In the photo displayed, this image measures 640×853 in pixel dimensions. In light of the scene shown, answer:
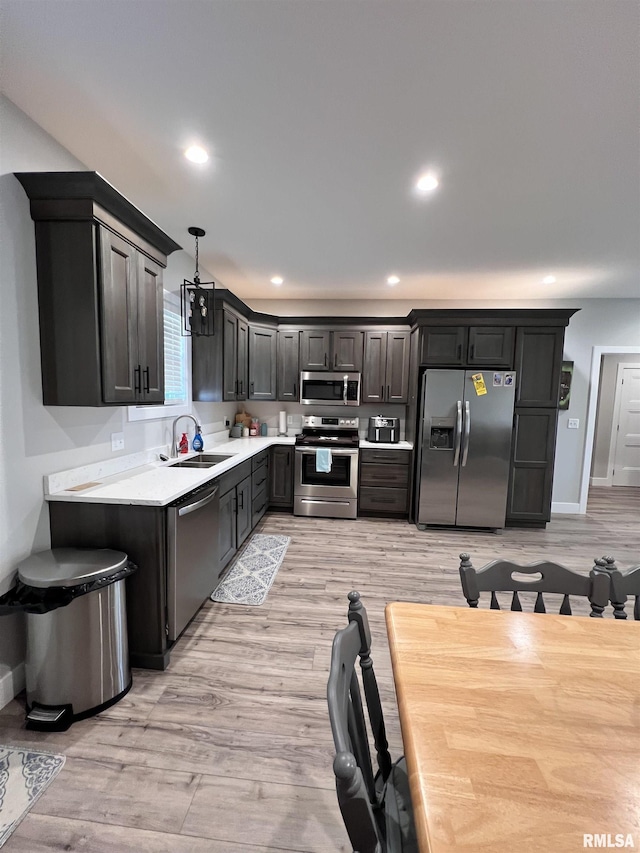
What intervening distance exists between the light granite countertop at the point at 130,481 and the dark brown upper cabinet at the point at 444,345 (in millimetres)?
2454

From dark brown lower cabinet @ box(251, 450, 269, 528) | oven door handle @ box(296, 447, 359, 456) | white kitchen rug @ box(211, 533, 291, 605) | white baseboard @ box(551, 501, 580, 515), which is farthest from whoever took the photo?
white baseboard @ box(551, 501, 580, 515)

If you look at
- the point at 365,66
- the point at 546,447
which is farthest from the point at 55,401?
the point at 546,447

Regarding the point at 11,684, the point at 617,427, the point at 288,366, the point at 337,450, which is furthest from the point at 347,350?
the point at 617,427

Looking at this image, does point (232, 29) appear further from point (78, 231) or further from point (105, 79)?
point (78, 231)

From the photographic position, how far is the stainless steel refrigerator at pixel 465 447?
155 inches

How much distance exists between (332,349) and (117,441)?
9.47ft

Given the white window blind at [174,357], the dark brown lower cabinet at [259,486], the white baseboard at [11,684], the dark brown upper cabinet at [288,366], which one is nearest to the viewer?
the white baseboard at [11,684]

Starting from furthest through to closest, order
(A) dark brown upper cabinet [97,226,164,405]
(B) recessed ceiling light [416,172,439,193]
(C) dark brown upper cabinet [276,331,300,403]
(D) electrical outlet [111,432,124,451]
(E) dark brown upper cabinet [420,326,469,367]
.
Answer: (C) dark brown upper cabinet [276,331,300,403], (E) dark brown upper cabinet [420,326,469,367], (D) electrical outlet [111,432,124,451], (B) recessed ceiling light [416,172,439,193], (A) dark brown upper cabinet [97,226,164,405]

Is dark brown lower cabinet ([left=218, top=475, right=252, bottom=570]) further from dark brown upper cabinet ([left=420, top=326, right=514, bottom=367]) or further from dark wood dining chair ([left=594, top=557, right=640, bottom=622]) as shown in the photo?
dark brown upper cabinet ([left=420, top=326, right=514, bottom=367])

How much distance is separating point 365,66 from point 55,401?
6.88 ft

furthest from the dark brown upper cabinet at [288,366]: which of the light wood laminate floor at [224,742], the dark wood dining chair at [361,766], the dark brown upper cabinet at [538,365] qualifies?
the dark wood dining chair at [361,766]

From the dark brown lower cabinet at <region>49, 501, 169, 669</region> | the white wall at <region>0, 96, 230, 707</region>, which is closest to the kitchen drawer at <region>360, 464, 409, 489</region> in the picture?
the dark brown lower cabinet at <region>49, 501, 169, 669</region>

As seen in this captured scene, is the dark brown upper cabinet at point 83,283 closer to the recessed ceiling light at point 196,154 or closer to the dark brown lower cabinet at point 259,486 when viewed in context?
the recessed ceiling light at point 196,154

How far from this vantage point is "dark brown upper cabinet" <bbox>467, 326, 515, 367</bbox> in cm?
397
